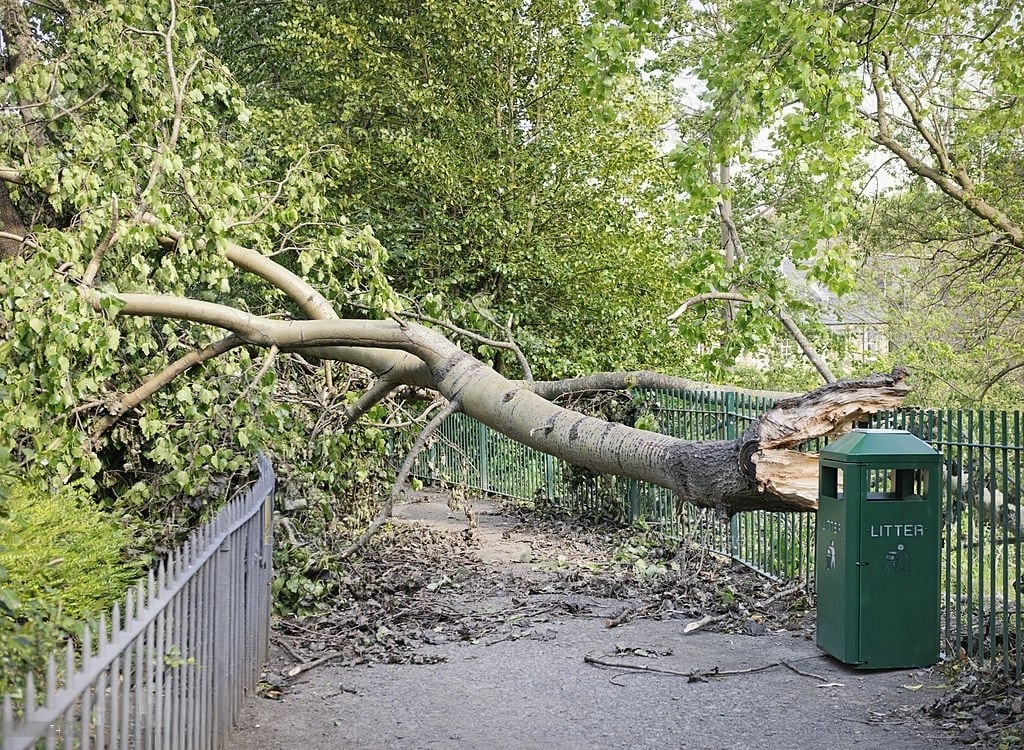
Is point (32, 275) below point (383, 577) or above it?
above

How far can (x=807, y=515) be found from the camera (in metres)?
8.44

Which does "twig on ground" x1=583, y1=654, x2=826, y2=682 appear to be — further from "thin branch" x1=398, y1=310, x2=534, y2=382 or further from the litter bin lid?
"thin branch" x1=398, y1=310, x2=534, y2=382

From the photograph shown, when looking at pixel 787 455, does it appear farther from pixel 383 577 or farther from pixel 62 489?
pixel 62 489

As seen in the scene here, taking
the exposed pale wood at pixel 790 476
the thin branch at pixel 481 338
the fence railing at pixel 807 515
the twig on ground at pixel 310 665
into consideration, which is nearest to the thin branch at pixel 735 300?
the fence railing at pixel 807 515

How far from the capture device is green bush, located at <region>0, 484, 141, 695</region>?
15.0 ft

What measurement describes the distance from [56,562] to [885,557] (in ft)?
16.1

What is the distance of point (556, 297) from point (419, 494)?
4331 millimetres

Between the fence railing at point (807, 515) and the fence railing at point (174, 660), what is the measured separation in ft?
10.9

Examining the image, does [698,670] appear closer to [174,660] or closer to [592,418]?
[592,418]

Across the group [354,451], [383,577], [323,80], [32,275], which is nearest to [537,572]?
[383,577]

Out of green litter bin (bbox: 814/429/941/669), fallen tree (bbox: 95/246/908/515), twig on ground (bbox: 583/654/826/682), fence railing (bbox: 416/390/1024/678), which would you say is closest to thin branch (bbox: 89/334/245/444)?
fallen tree (bbox: 95/246/908/515)

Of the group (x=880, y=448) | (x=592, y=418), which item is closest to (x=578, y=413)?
(x=592, y=418)

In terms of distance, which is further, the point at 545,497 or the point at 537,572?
the point at 545,497

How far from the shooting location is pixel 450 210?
17.5m
